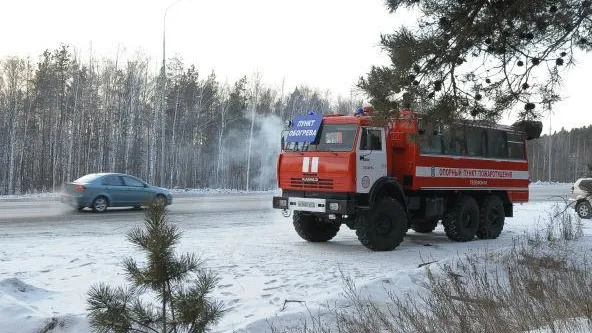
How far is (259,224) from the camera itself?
1645 cm

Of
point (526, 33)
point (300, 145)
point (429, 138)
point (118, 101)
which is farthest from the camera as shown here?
point (118, 101)

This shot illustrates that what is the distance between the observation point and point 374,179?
11008mm

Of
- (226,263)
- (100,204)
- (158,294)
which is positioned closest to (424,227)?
(226,263)

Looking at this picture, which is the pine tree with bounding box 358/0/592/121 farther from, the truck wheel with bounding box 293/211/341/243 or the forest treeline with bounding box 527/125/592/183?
the forest treeline with bounding box 527/125/592/183

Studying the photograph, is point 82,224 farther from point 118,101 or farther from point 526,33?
point 118,101

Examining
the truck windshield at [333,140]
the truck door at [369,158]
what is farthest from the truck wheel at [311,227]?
the truck door at [369,158]

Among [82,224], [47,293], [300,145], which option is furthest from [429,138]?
[82,224]

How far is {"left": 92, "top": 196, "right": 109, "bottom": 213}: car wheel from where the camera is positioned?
18422mm

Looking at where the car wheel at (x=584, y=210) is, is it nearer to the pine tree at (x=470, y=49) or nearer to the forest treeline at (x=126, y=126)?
the pine tree at (x=470, y=49)

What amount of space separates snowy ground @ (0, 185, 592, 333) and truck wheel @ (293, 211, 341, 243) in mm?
322

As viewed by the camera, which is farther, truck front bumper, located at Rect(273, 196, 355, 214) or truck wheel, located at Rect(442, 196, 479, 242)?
truck wheel, located at Rect(442, 196, 479, 242)

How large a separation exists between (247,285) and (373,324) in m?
3.14

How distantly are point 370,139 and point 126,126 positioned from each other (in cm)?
3981

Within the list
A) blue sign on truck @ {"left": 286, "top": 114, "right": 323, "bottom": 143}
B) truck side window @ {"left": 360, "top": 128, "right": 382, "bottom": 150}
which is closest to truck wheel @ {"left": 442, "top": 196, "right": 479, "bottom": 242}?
truck side window @ {"left": 360, "top": 128, "right": 382, "bottom": 150}
